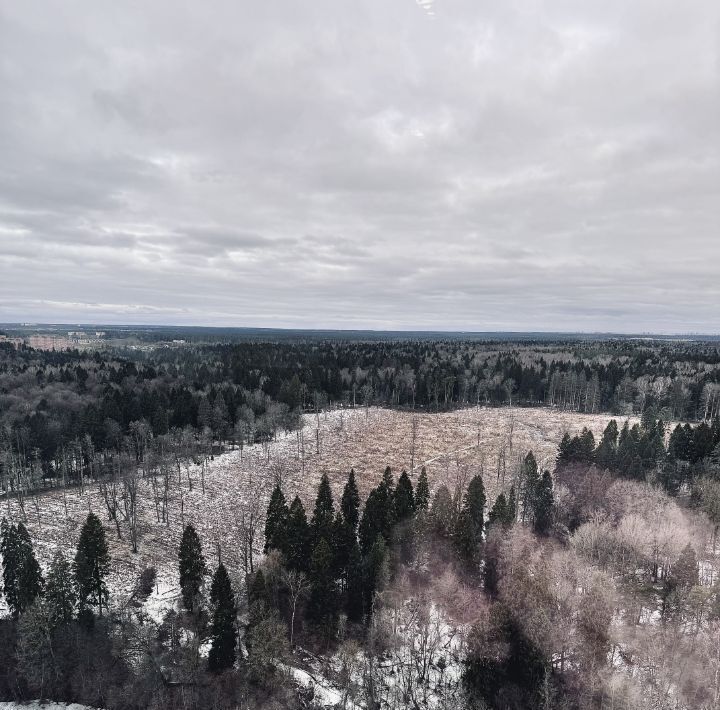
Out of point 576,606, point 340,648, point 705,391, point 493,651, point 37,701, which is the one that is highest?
point 705,391

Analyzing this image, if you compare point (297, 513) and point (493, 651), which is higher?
point (297, 513)

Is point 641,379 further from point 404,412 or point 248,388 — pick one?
point 248,388

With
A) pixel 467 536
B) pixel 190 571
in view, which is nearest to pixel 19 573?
pixel 190 571

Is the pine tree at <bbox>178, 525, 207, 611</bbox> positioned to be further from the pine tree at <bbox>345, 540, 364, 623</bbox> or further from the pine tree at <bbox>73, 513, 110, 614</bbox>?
the pine tree at <bbox>345, 540, 364, 623</bbox>

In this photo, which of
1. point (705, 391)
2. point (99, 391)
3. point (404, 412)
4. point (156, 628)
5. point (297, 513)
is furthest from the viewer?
point (404, 412)

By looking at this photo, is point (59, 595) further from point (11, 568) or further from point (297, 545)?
point (297, 545)

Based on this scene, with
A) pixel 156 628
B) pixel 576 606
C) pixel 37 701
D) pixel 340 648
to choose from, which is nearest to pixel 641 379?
pixel 576 606
